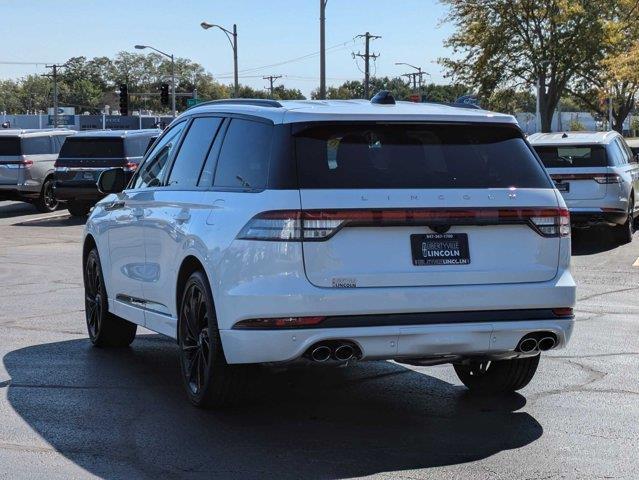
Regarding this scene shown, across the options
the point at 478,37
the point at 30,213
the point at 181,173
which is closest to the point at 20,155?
the point at 30,213

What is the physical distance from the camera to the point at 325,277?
611 cm

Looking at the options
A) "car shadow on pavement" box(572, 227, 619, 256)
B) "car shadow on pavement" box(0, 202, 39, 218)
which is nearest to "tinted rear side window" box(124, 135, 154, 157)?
"car shadow on pavement" box(0, 202, 39, 218)

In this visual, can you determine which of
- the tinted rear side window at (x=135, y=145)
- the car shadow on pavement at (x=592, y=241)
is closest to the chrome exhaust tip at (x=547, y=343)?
the car shadow on pavement at (x=592, y=241)

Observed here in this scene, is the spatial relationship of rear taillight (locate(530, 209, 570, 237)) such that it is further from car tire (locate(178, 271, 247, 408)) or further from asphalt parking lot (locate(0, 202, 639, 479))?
car tire (locate(178, 271, 247, 408))

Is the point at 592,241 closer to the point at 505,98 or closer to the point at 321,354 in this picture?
the point at 321,354

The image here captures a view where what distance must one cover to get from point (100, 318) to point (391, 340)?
11.9ft

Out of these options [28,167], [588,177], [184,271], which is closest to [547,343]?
[184,271]

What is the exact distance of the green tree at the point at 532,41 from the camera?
165 ft

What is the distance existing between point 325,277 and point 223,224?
73 cm

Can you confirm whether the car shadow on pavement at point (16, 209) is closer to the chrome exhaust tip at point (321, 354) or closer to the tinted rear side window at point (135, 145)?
the tinted rear side window at point (135, 145)

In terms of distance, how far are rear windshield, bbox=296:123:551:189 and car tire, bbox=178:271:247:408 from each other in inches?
39.9

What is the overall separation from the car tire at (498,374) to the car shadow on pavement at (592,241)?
1037 centimetres

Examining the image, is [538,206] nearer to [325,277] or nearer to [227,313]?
[325,277]

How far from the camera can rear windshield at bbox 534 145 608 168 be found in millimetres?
18422
